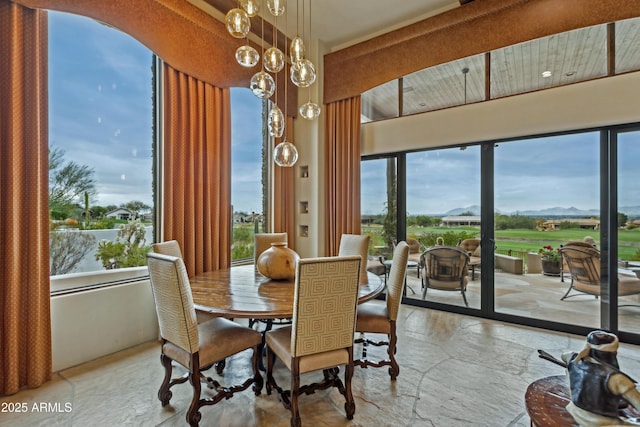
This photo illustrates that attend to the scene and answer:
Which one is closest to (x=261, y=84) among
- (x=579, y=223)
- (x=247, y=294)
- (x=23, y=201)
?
(x=247, y=294)

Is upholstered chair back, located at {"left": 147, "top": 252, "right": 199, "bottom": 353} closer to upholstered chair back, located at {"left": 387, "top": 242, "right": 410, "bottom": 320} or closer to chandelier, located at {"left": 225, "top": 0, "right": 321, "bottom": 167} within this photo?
chandelier, located at {"left": 225, "top": 0, "right": 321, "bottom": 167}

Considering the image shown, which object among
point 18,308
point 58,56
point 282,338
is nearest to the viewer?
point 282,338

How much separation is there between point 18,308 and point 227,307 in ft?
5.49

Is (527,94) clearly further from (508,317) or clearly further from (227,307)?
(227,307)

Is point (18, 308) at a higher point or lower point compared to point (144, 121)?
lower

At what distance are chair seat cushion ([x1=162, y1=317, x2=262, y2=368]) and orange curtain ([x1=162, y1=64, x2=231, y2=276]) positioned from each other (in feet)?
4.28

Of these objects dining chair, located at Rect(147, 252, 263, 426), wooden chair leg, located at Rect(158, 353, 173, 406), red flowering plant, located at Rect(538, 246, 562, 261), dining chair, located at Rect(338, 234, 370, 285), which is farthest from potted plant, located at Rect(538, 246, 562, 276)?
wooden chair leg, located at Rect(158, 353, 173, 406)

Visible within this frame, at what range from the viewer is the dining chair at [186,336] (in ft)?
5.73

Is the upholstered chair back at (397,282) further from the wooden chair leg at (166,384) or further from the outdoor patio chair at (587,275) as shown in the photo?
the outdoor patio chair at (587,275)

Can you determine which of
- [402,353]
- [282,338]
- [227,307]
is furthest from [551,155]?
[227,307]

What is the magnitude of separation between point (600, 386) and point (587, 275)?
114 inches

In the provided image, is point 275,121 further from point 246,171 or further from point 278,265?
point 246,171

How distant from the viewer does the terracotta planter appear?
343cm

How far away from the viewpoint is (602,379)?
104cm
